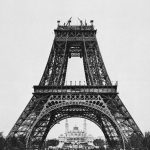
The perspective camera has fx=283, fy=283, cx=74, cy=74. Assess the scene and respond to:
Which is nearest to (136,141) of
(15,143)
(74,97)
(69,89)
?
(74,97)

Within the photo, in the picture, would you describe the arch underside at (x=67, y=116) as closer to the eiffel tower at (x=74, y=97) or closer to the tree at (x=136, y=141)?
the eiffel tower at (x=74, y=97)

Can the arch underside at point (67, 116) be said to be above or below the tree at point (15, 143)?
above

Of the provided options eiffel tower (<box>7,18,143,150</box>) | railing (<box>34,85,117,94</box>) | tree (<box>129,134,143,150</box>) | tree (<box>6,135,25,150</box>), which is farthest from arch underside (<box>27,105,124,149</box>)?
tree (<box>129,134,143,150</box>)

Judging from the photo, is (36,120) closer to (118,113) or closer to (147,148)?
(118,113)

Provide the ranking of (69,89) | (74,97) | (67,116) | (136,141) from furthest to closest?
1. (67,116)
2. (69,89)
3. (74,97)
4. (136,141)

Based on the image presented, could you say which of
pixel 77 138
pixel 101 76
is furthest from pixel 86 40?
pixel 77 138

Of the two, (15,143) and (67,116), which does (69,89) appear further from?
(67,116)

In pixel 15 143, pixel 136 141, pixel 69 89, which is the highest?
pixel 69 89

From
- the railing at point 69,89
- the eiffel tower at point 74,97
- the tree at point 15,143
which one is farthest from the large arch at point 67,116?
the railing at point 69,89
